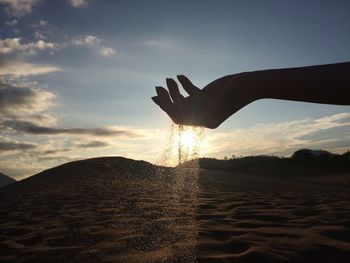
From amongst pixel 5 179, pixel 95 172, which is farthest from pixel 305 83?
pixel 5 179

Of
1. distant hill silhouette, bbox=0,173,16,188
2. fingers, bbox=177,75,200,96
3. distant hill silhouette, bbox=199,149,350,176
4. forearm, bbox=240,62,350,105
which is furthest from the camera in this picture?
distant hill silhouette, bbox=0,173,16,188

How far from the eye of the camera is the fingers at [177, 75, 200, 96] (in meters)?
1.81

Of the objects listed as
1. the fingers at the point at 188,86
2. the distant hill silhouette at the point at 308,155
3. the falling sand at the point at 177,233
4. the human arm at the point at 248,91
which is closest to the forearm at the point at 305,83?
the human arm at the point at 248,91

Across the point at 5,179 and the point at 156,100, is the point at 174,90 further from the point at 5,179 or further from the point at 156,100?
the point at 5,179

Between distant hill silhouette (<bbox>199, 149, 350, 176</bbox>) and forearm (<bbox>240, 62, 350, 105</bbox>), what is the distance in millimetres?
21421

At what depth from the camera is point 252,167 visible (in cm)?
2434

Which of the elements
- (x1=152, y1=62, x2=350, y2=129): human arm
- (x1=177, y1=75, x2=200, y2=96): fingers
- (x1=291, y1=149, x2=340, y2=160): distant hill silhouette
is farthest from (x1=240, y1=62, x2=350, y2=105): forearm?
Result: (x1=291, y1=149, x2=340, y2=160): distant hill silhouette

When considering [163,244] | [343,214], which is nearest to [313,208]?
[343,214]

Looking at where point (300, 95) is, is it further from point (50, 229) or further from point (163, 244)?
point (50, 229)

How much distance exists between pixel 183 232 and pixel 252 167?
2098cm

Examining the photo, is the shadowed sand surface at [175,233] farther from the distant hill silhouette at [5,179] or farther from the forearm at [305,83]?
the distant hill silhouette at [5,179]

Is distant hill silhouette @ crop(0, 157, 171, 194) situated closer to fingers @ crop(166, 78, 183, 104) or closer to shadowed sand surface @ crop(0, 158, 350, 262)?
shadowed sand surface @ crop(0, 158, 350, 262)

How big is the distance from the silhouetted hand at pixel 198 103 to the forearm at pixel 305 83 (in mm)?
184

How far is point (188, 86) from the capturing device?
1829mm
